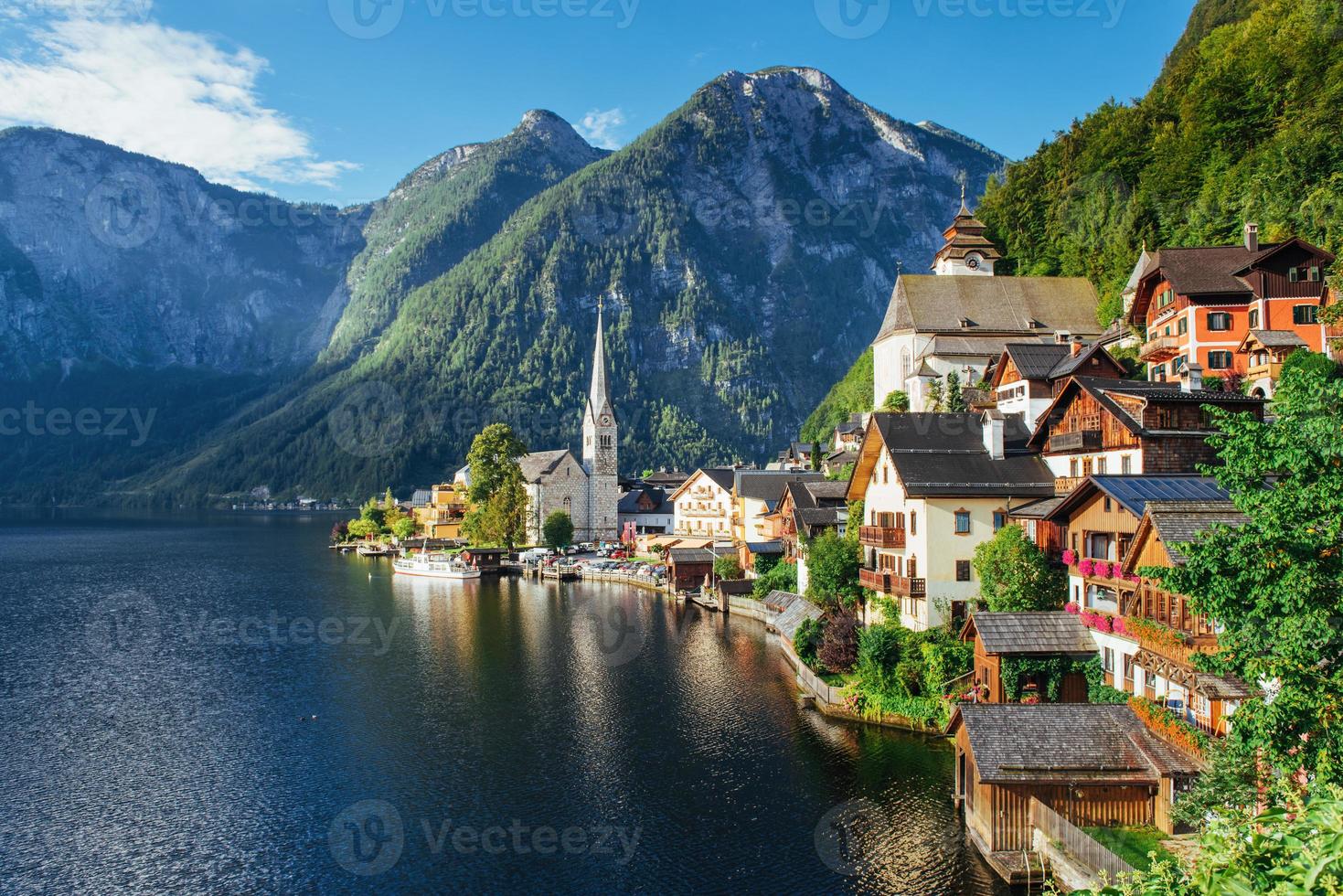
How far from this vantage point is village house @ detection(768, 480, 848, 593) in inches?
2537

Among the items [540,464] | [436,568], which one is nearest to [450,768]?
[436,568]

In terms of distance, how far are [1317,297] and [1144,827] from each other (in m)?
36.9

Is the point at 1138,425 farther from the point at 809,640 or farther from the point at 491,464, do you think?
the point at 491,464

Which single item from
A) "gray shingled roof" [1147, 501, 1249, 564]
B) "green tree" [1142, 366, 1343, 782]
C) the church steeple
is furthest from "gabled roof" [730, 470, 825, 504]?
"green tree" [1142, 366, 1343, 782]

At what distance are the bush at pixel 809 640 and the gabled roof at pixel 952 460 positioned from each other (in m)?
10.5

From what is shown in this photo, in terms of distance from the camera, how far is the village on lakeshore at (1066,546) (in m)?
23.2

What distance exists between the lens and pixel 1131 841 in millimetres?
25469

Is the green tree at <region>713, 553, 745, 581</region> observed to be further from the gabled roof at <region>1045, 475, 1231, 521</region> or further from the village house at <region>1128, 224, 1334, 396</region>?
the gabled roof at <region>1045, 475, 1231, 521</region>

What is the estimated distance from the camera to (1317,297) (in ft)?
163

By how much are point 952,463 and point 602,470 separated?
316ft

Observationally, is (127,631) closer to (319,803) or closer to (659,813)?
(319,803)

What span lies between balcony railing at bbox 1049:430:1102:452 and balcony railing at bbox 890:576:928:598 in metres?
8.71

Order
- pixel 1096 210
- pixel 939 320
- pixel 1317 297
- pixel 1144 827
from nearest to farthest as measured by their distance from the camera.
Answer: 1. pixel 1144 827
2. pixel 1317 297
3. pixel 939 320
4. pixel 1096 210

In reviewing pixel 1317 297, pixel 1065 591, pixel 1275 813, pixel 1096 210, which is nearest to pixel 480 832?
pixel 1065 591
